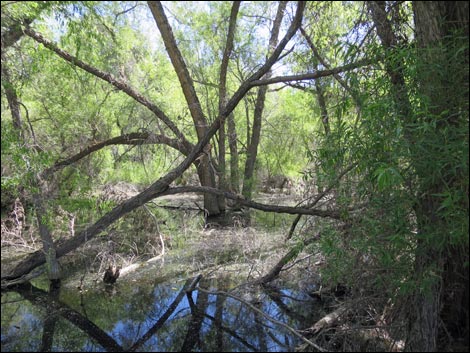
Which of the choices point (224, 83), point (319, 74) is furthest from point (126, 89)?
point (319, 74)

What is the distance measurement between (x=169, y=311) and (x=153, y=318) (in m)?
0.29

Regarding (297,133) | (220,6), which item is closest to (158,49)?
Result: (220,6)

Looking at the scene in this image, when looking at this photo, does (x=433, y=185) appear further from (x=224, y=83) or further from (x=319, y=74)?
(x=224, y=83)

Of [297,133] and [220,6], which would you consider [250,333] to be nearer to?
[297,133]

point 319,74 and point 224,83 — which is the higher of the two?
point 224,83

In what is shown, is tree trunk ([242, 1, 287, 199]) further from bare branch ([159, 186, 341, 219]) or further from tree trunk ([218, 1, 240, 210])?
bare branch ([159, 186, 341, 219])

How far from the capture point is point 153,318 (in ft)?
20.4

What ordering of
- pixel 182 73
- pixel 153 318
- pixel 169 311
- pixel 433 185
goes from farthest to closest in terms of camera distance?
pixel 182 73
pixel 169 311
pixel 153 318
pixel 433 185

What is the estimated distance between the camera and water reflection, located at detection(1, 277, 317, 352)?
17.7ft

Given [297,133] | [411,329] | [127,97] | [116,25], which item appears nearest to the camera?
[411,329]

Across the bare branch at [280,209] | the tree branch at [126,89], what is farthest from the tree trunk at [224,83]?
the bare branch at [280,209]

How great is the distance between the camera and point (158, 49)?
13125 mm

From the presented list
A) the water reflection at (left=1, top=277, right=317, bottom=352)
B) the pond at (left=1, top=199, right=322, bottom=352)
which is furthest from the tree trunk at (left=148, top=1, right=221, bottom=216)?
the water reflection at (left=1, top=277, right=317, bottom=352)

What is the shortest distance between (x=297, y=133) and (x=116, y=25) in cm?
592
